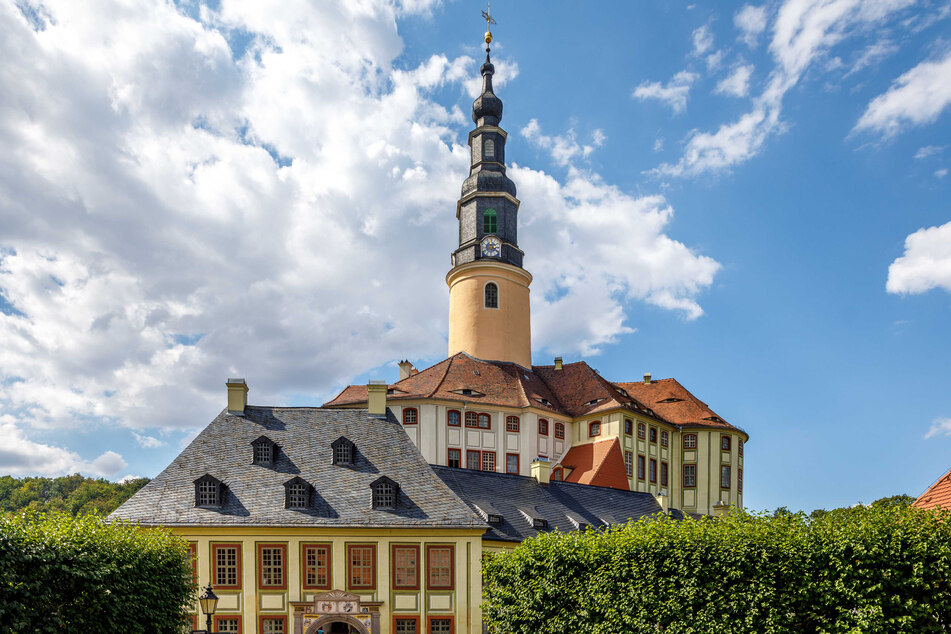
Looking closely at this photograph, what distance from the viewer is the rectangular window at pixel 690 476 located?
62531 millimetres

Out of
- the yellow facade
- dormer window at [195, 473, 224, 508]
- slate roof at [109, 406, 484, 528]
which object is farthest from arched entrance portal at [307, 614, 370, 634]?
dormer window at [195, 473, 224, 508]

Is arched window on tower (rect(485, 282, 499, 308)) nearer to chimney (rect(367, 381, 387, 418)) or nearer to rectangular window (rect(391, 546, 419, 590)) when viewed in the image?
chimney (rect(367, 381, 387, 418))

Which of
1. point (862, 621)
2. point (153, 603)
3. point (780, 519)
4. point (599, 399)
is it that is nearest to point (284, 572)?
point (153, 603)

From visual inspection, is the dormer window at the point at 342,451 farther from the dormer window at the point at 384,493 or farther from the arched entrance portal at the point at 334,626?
the arched entrance portal at the point at 334,626

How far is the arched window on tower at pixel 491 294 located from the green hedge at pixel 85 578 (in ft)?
131

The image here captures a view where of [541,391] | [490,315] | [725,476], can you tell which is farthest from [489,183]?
[725,476]

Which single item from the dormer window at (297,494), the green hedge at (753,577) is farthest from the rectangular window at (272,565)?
the green hedge at (753,577)

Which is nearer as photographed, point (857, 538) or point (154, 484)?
point (857, 538)

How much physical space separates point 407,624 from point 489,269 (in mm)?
32993

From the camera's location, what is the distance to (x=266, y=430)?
126ft

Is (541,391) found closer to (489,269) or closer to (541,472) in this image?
(489,269)

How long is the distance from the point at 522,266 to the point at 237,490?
35.0 meters

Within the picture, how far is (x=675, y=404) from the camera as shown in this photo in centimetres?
6506

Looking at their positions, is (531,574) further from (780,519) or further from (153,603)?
(153,603)
